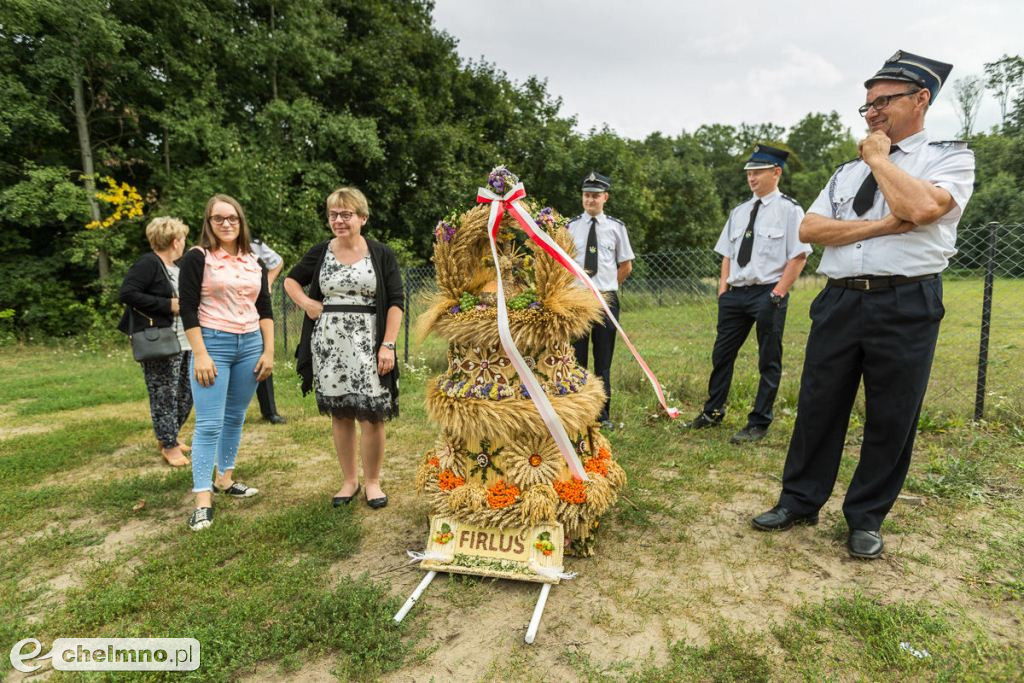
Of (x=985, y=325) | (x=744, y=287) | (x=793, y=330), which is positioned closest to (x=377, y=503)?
(x=744, y=287)

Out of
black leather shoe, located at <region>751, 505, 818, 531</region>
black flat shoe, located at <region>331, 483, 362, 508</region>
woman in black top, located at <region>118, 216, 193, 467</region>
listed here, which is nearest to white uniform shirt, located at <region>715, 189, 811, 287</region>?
black leather shoe, located at <region>751, 505, 818, 531</region>

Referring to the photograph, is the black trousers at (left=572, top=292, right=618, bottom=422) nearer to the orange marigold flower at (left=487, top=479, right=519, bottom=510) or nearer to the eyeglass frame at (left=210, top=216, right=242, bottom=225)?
the orange marigold flower at (left=487, top=479, right=519, bottom=510)

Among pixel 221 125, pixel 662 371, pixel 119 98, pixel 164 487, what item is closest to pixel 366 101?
pixel 221 125

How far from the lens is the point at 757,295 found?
4488 millimetres

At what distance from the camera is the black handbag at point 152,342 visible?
424 cm

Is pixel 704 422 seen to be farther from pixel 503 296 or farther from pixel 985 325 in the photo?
pixel 503 296

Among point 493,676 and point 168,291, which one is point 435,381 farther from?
point 168,291

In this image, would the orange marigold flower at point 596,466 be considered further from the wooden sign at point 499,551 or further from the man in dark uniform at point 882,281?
the man in dark uniform at point 882,281

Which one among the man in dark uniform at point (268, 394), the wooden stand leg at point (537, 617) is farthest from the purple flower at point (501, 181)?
the man in dark uniform at point (268, 394)

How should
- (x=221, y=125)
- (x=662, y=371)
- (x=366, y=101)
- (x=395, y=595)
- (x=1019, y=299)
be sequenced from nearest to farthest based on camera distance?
1. (x=395, y=595)
2. (x=1019, y=299)
3. (x=662, y=371)
4. (x=221, y=125)
5. (x=366, y=101)

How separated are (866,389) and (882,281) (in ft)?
1.85

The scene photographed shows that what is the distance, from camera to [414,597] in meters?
2.49

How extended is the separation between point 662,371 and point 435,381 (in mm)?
4606

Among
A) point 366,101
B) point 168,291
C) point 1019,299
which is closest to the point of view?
point 168,291
